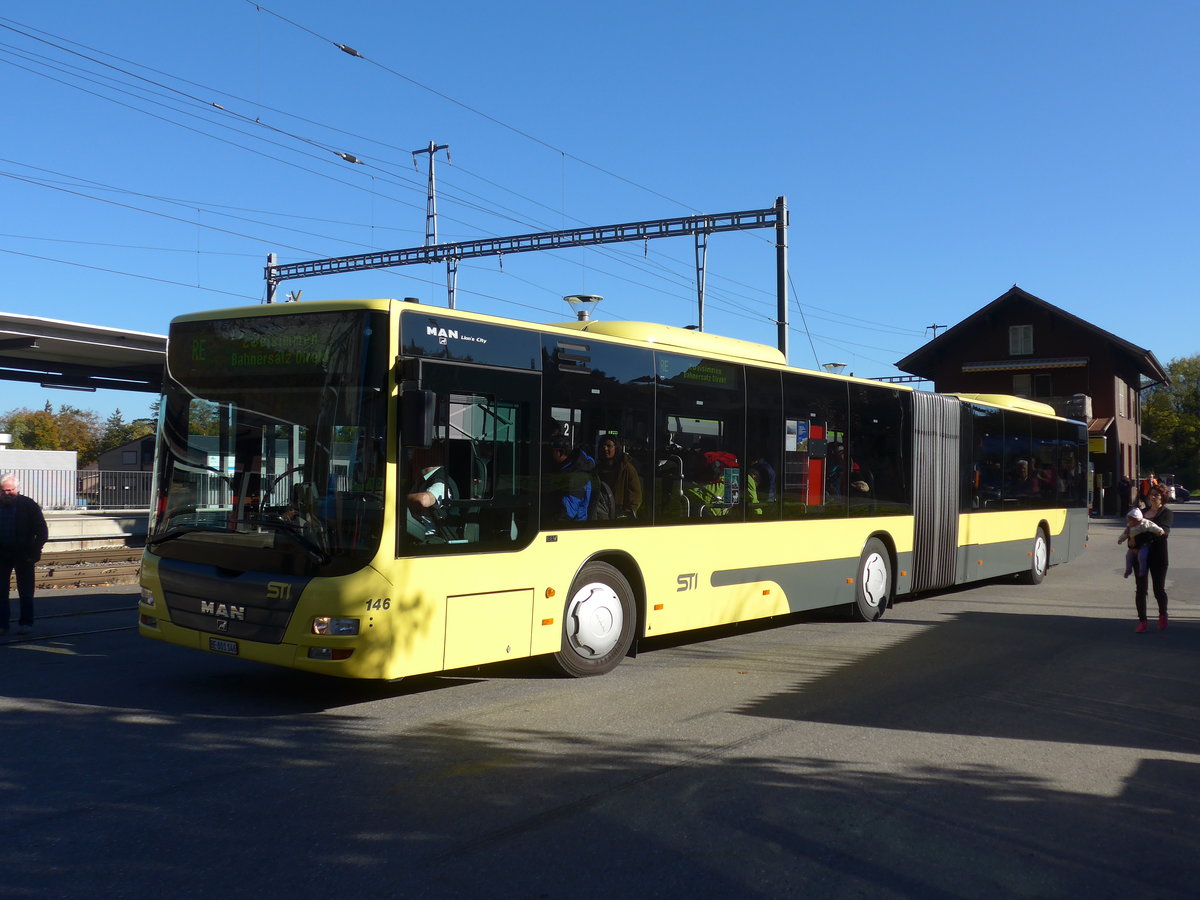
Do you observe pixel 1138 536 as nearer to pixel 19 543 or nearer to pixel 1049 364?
pixel 19 543

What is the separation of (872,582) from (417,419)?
779 centimetres

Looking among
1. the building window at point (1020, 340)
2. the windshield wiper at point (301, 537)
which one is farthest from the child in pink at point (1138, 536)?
the building window at point (1020, 340)

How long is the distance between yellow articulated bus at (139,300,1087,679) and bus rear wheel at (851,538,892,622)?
A: 1.45 meters

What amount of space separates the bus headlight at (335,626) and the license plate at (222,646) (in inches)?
30.9

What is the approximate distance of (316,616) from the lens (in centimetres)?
723

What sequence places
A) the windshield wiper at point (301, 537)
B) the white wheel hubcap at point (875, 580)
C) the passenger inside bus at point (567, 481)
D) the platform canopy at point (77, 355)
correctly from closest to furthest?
the windshield wiper at point (301, 537)
the passenger inside bus at point (567, 481)
the white wheel hubcap at point (875, 580)
the platform canopy at point (77, 355)

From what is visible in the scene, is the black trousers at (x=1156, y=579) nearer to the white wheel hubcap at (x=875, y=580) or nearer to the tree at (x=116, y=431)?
the white wheel hubcap at (x=875, y=580)

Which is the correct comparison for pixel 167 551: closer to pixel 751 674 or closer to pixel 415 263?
pixel 751 674

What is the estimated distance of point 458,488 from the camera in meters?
7.87

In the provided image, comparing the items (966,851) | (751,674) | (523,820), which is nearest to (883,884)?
(966,851)

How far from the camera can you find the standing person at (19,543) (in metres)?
11.1

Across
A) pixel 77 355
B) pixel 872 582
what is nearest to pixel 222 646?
pixel 872 582

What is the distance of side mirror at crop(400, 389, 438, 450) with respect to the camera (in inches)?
285

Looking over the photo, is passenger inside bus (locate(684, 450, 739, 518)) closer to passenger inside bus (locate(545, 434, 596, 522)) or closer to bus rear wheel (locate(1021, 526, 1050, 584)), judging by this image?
passenger inside bus (locate(545, 434, 596, 522))
